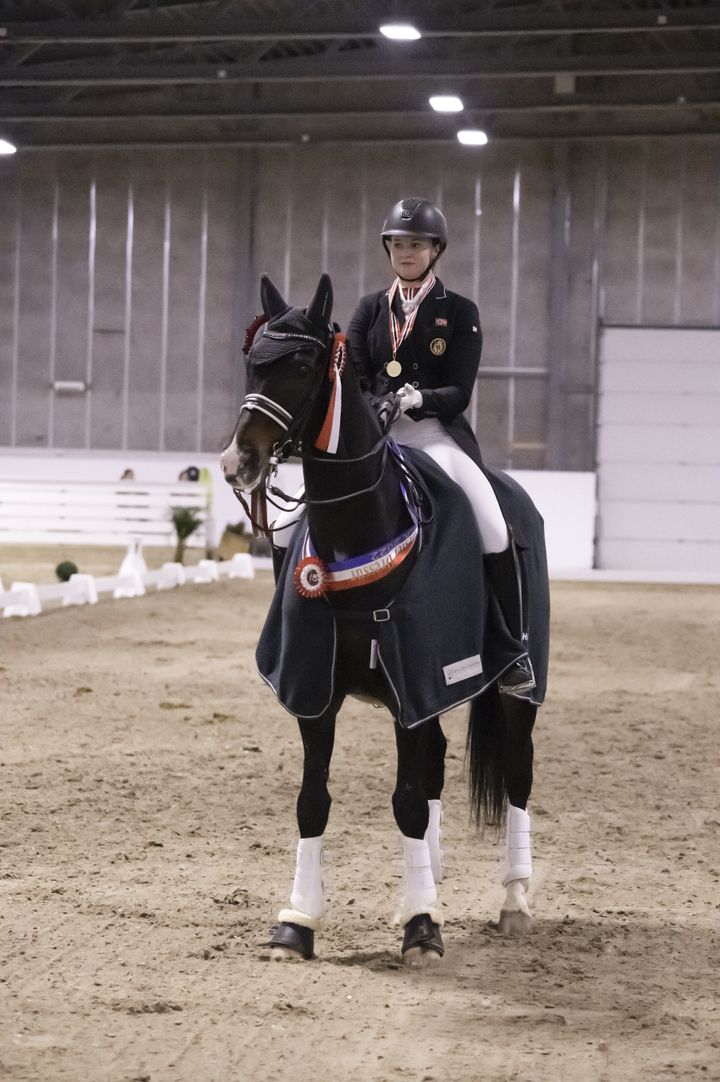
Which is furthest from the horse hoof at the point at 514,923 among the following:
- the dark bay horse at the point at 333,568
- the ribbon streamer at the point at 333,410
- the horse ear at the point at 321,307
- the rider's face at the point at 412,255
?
the rider's face at the point at 412,255

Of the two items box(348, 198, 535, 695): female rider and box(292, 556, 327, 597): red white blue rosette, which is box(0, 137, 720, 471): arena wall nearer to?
box(348, 198, 535, 695): female rider

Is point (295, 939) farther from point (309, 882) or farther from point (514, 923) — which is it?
point (514, 923)

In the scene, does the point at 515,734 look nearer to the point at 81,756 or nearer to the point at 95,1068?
the point at 95,1068

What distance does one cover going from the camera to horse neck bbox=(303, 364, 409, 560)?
3400 mm

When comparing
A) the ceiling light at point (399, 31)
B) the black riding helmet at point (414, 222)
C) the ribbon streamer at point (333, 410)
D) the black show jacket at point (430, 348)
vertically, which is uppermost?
the ceiling light at point (399, 31)

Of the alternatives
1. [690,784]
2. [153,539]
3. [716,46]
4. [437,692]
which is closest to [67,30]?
[153,539]

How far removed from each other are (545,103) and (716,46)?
3.65 meters

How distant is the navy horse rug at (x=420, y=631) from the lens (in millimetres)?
3475

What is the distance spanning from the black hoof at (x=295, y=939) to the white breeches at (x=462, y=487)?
42.0 inches

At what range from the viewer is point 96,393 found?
23.1m

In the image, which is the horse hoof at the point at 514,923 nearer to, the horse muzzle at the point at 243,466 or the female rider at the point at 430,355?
the female rider at the point at 430,355

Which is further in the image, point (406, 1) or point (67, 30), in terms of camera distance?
point (67, 30)

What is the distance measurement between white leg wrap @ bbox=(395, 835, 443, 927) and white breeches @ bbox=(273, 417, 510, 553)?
89cm

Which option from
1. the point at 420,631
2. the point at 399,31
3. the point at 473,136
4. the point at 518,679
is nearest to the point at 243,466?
the point at 420,631
